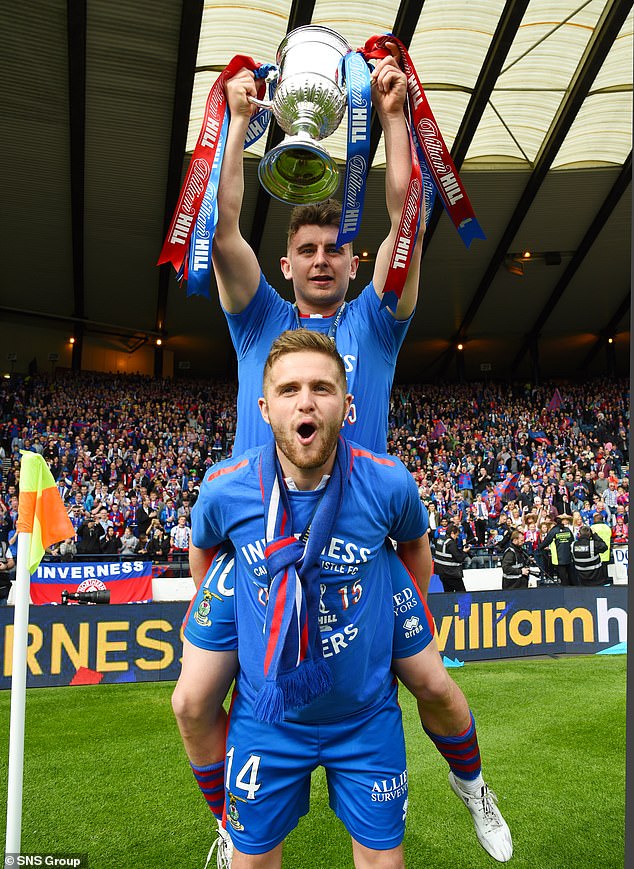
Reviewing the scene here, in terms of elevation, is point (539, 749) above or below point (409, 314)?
below

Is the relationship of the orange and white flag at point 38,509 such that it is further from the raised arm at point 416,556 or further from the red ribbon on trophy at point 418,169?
the red ribbon on trophy at point 418,169

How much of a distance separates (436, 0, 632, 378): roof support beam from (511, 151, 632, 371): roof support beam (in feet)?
6.34

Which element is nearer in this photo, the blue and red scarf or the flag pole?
the blue and red scarf

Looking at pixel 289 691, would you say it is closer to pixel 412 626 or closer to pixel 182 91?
pixel 412 626

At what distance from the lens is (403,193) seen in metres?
2.71

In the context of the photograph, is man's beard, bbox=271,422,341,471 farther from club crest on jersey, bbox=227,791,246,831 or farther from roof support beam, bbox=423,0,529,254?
roof support beam, bbox=423,0,529,254

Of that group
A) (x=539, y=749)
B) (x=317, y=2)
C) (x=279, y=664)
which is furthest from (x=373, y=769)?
(x=317, y=2)

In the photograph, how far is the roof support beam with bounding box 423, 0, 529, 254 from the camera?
1509cm

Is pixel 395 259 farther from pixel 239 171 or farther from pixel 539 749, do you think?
pixel 539 749

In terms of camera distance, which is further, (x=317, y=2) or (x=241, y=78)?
(x=317, y=2)

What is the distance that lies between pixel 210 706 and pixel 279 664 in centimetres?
61

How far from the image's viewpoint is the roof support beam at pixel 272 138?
47.5 ft

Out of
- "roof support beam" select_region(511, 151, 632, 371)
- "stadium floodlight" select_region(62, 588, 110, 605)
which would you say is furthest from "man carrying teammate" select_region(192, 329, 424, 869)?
"roof support beam" select_region(511, 151, 632, 371)

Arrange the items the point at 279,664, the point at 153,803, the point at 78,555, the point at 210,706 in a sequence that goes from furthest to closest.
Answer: the point at 78,555 → the point at 153,803 → the point at 210,706 → the point at 279,664
